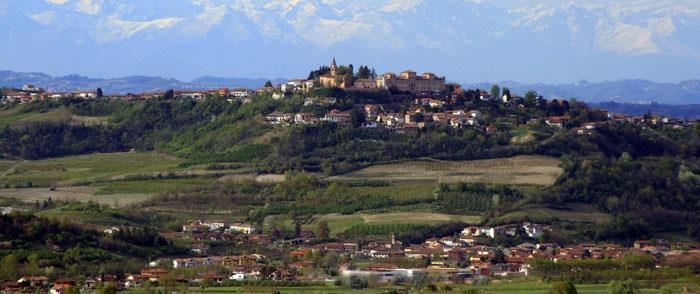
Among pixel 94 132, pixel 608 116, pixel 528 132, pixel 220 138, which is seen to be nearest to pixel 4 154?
pixel 94 132

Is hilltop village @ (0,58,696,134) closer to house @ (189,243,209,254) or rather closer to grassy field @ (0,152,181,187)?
grassy field @ (0,152,181,187)

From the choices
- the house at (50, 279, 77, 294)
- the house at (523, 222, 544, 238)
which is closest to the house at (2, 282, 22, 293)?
the house at (50, 279, 77, 294)

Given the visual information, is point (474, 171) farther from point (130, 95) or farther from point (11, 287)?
point (130, 95)

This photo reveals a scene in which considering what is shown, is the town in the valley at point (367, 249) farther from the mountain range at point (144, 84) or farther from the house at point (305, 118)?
the mountain range at point (144, 84)

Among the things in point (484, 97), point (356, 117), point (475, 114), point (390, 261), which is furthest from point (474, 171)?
point (484, 97)

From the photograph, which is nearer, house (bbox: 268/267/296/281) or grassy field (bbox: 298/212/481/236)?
house (bbox: 268/267/296/281)

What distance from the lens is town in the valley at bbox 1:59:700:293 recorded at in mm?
46031

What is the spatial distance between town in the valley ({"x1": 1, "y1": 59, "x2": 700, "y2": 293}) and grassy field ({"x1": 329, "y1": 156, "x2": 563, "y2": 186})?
4581 millimetres

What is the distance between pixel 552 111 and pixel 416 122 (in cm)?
1093

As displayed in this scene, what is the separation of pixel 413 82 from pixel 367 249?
109 ft

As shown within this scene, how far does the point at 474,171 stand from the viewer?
65875 mm

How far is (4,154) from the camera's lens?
76062 mm

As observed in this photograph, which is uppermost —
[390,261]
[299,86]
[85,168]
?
[299,86]

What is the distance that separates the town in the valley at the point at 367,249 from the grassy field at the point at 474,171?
4.58 m
